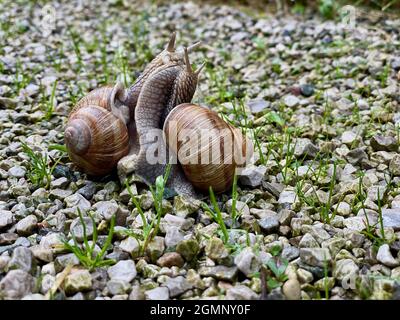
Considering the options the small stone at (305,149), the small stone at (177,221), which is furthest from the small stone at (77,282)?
the small stone at (305,149)

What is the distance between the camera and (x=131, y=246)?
223cm

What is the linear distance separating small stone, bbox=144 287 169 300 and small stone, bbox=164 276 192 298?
19 mm

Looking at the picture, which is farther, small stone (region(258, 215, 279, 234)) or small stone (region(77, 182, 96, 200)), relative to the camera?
small stone (region(77, 182, 96, 200))

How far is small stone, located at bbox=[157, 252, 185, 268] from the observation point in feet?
7.09

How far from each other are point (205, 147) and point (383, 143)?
3.78 ft

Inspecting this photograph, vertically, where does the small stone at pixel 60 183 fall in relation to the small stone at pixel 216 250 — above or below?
below

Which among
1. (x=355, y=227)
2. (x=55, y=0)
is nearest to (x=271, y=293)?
(x=355, y=227)

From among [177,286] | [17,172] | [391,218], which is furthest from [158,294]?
[17,172]

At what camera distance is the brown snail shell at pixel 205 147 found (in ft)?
8.32

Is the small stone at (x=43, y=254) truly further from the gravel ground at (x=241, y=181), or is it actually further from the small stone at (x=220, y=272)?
the small stone at (x=220, y=272)

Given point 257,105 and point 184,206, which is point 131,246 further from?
point 257,105

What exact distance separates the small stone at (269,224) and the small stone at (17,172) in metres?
1.30
